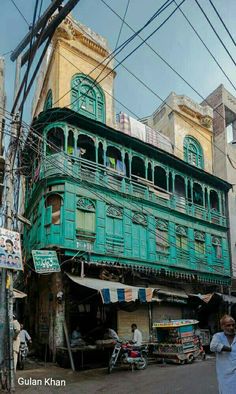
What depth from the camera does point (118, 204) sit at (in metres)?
18.8

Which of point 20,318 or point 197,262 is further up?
point 197,262

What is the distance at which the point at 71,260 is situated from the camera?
51.8 feet

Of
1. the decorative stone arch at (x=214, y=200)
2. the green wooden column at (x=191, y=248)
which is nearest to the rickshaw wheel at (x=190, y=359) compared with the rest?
the green wooden column at (x=191, y=248)

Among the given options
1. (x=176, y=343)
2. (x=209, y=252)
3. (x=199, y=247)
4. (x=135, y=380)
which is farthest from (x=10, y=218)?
(x=209, y=252)

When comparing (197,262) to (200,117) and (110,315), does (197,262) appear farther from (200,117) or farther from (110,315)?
(200,117)

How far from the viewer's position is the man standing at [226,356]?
16.3 feet

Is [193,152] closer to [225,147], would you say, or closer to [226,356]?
[225,147]

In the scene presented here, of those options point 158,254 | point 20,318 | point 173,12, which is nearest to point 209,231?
point 158,254

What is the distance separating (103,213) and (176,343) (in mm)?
6464

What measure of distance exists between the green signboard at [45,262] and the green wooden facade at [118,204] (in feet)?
7.17

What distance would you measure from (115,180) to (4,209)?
9846 millimetres

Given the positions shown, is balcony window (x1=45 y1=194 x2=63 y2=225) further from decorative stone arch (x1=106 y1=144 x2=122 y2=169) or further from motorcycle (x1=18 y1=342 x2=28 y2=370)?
motorcycle (x1=18 y1=342 x2=28 y2=370)

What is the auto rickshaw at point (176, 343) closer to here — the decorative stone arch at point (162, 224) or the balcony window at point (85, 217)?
the balcony window at point (85, 217)

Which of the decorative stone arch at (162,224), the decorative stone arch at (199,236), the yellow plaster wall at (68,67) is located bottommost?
the decorative stone arch at (199,236)
